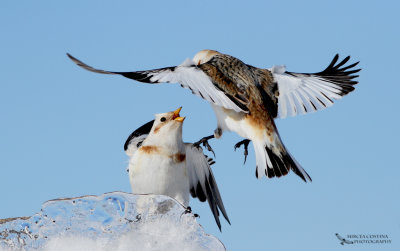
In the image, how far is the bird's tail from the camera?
14.6ft

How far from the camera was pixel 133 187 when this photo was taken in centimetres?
453

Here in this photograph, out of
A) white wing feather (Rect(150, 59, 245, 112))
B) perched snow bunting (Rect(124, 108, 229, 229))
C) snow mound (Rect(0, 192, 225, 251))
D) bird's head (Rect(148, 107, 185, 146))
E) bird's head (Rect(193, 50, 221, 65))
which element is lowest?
snow mound (Rect(0, 192, 225, 251))

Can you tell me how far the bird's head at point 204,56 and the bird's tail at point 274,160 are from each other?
3.40ft

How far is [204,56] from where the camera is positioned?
17.9 ft

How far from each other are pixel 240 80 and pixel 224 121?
366 mm

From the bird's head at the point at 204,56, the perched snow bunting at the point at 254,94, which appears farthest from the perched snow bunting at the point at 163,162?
the bird's head at the point at 204,56

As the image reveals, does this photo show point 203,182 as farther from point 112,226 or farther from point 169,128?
point 112,226

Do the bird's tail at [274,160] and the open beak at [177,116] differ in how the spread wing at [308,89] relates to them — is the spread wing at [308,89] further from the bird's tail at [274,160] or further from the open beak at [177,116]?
the open beak at [177,116]

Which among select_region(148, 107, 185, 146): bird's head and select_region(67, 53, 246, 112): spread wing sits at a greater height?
select_region(67, 53, 246, 112): spread wing

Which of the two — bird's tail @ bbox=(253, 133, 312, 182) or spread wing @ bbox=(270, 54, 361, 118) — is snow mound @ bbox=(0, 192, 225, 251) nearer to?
bird's tail @ bbox=(253, 133, 312, 182)

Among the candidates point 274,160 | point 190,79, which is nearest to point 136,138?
point 190,79

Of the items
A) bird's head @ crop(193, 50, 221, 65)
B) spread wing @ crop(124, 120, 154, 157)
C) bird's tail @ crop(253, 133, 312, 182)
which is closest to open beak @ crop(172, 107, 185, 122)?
spread wing @ crop(124, 120, 154, 157)

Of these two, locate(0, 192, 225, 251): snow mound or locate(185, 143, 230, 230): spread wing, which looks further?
locate(185, 143, 230, 230): spread wing

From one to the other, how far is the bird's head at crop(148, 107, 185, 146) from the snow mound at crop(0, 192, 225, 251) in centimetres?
62
